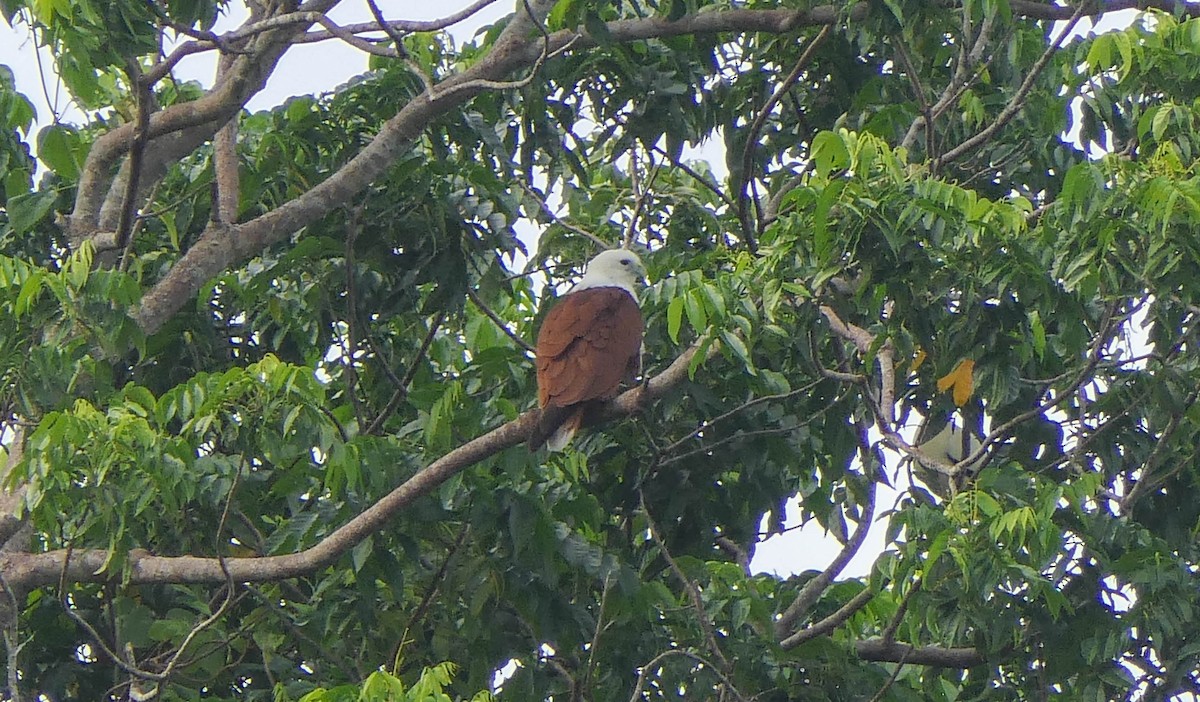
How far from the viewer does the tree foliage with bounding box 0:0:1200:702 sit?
145 inches

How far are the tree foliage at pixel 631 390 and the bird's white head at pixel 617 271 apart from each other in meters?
0.13

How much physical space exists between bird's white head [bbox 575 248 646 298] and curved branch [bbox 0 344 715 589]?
1.06 m

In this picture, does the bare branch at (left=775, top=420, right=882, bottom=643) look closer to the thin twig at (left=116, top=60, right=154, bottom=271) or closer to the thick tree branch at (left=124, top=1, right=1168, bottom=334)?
the thick tree branch at (left=124, top=1, right=1168, bottom=334)

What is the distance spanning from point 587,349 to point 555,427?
431mm

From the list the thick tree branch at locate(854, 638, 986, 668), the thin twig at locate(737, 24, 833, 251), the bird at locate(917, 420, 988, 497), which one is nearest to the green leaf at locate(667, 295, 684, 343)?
the thin twig at locate(737, 24, 833, 251)

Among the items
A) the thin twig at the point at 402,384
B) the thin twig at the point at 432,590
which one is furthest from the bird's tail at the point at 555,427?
the thin twig at the point at 402,384

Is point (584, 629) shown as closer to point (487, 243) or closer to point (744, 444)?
point (744, 444)

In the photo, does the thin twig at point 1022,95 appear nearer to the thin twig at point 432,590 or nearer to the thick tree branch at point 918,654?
the thick tree branch at point 918,654

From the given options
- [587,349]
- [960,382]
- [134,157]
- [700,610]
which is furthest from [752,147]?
[134,157]

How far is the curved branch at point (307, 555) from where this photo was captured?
3775 millimetres

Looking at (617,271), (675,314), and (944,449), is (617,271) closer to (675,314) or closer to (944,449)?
(675,314)

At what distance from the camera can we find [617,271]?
17.0ft

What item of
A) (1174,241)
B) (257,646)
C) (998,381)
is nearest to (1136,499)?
(998,381)

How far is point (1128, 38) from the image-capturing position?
14.3ft
